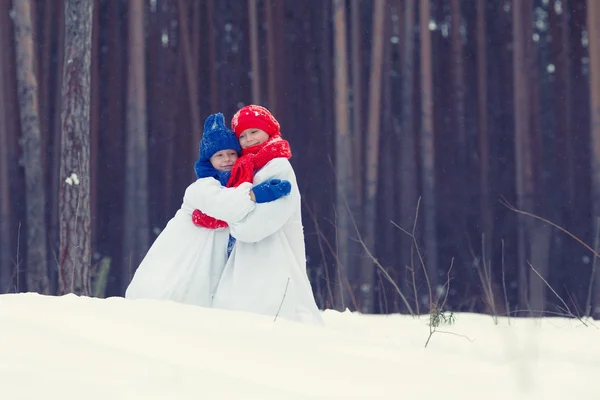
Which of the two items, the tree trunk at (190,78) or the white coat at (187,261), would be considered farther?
the tree trunk at (190,78)

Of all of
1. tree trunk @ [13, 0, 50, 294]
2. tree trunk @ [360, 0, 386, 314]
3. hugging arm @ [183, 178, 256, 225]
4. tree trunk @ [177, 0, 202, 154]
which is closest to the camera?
hugging arm @ [183, 178, 256, 225]

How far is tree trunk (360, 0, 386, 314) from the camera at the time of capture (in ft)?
22.8

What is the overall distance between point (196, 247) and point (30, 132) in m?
3.54

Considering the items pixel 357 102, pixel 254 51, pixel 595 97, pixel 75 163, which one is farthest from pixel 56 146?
pixel 595 97

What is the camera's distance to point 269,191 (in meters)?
3.06

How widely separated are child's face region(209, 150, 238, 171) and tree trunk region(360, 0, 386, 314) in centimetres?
374

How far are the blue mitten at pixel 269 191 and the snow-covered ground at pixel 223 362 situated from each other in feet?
2.79

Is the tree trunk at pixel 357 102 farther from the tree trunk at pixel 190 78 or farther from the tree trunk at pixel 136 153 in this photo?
the tree trunk at pixel 136 153

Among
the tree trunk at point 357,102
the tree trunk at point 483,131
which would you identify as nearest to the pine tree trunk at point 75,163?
the tree trunk at point 357,102

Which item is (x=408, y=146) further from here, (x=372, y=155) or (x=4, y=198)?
(x=4, y=198)

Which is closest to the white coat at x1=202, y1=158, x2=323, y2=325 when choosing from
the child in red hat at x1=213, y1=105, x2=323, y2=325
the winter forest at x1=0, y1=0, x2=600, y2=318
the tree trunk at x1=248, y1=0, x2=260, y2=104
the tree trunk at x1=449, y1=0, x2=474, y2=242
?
the child in red hat at x1=213, y1=105, x2=323, y2=325

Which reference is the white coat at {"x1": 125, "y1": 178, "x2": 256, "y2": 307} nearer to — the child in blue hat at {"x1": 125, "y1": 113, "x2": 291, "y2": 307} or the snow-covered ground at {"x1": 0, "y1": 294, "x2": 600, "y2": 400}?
the child in blue hat at {"x1": 125, "y1": 113, "x2": 291, "y2": 307}

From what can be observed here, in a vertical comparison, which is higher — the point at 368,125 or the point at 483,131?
the point at 368,125

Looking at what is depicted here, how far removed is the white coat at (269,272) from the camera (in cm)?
314
